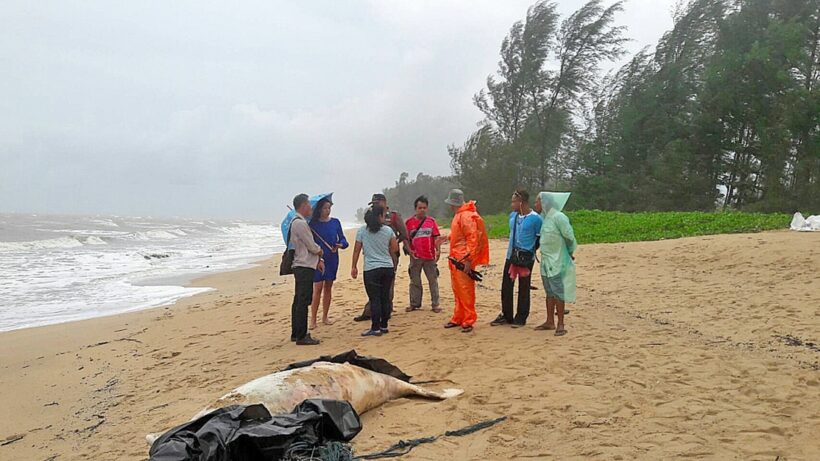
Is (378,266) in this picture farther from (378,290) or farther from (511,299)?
(511,299)

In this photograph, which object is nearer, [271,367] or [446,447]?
[446,447]

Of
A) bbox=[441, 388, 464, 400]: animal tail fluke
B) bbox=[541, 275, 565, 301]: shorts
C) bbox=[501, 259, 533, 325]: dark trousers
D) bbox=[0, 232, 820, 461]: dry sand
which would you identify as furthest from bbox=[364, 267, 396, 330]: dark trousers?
bbox=[441, 388, 464, 400]: animal tail fluke

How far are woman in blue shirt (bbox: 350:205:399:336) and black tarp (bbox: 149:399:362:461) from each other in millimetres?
2907

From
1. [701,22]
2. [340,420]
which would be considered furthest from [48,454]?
[701,22]

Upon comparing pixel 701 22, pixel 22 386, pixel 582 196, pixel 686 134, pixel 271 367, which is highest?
pixel 701 22

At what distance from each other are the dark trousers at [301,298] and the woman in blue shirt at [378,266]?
0.75 m

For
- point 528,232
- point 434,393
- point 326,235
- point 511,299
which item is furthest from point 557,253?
point 326,235

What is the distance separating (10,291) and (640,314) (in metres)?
14.0

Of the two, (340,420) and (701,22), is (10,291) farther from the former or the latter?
(701,22)

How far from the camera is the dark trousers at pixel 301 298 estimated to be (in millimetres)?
6047

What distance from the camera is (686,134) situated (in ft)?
77.4

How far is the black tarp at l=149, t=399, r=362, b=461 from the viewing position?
9.32ft

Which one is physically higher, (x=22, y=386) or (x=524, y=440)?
(x=524, y=440)

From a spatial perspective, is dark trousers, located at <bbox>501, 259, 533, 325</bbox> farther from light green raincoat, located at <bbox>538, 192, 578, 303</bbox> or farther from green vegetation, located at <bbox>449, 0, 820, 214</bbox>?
green vegetation, located at <bbox>449, 0, 820, 214</bbox>
